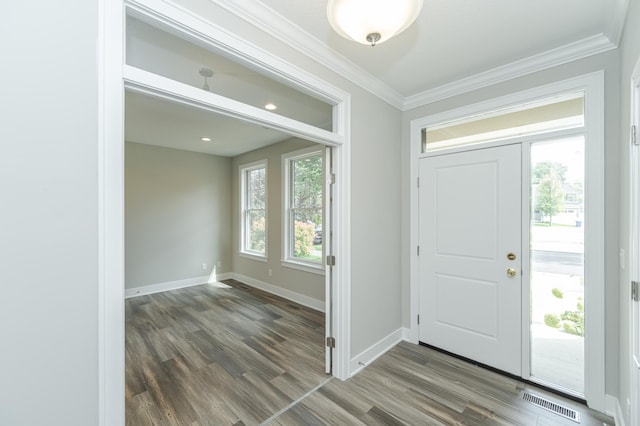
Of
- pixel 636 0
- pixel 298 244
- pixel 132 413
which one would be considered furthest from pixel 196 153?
pixel 636 0

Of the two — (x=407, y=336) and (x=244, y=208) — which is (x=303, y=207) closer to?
(x=244, y=208)

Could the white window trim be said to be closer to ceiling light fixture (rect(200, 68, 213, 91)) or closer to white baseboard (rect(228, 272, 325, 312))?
white baseboard (rect(228, 272, 325, 312))

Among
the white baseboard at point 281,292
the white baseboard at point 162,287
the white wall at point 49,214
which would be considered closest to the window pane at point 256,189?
the white baseboard at point 281,292

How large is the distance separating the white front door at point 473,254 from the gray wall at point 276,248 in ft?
5.84

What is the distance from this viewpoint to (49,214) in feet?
3.58

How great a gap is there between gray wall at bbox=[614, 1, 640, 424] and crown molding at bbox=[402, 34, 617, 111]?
0.21m

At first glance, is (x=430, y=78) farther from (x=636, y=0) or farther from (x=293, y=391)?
(x=293, y=391)

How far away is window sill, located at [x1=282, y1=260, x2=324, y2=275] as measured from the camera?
4.18 m

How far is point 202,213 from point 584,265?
19.0 ft

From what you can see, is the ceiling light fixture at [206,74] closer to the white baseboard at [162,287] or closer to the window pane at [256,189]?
the window pane at [256,189]

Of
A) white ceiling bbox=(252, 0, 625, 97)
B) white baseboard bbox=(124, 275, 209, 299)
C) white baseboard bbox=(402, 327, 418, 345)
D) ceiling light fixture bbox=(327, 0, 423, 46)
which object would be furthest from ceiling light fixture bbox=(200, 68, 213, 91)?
white baseboard bbox=(124, 275, 209, 299)

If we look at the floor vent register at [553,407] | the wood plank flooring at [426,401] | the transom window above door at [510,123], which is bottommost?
the wood plank flooring at [426,401]

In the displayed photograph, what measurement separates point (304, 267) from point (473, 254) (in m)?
2.52

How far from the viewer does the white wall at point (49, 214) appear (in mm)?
1008
